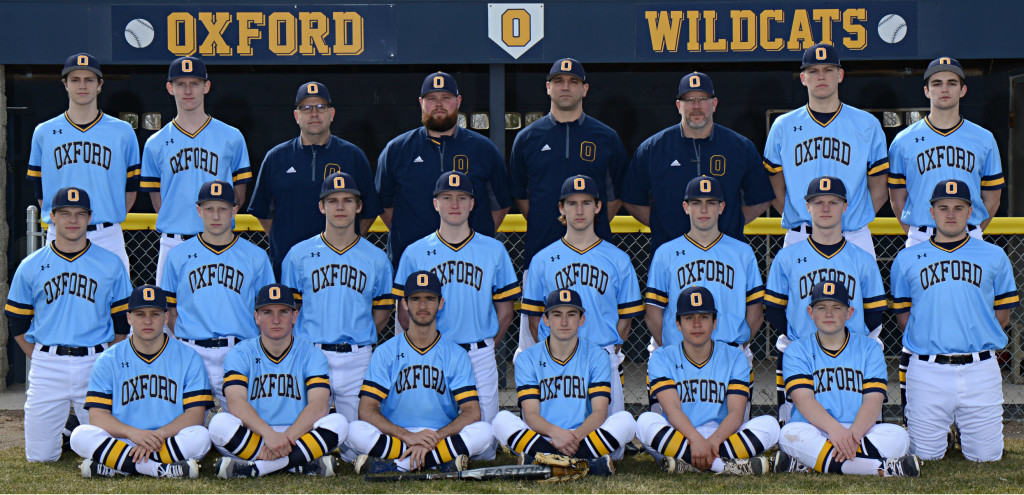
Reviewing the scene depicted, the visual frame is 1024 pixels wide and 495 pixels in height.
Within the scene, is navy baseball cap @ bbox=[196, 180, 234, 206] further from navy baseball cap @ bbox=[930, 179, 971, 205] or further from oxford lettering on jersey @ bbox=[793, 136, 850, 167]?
navy baseball cap @ bbox=[930, 179, 971, 205]

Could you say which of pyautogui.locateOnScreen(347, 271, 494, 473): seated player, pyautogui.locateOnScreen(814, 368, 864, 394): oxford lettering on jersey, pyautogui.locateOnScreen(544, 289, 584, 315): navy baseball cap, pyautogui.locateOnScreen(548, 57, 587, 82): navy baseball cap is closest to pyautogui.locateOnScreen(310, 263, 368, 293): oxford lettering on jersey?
pyautogui.locateOnScreen(347, 271, 494, 473): seated player

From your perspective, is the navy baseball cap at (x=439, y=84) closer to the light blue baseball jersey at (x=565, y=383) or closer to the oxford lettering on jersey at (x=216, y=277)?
the oxford lettering on jersey at (x=216, y=277)

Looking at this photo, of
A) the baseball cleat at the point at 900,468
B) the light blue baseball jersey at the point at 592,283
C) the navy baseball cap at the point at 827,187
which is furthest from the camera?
the light blue baseball jersey at the point at 592,283

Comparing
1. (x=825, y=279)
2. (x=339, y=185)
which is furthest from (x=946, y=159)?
(x=339, y=185)

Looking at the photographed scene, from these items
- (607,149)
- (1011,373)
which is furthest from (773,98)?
(607,149)

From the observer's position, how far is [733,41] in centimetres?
766

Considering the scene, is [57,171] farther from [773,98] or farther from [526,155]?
[773,98]

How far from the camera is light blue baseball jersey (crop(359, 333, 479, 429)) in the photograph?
19.1 ft

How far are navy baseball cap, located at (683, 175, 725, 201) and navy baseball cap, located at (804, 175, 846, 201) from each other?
0.48 metres

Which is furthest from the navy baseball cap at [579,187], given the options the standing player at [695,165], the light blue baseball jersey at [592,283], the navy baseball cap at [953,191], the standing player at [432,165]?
the navy baseball cap at [953,191]

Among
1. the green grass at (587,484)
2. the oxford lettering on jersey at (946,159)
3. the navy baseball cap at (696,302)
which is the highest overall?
the oxford lettering on jersey at (946,159)

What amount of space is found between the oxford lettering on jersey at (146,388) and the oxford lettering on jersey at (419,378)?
1152mm

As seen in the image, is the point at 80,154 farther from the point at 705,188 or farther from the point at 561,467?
the point at 705,188

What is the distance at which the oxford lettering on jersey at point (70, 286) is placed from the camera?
6.04 m
